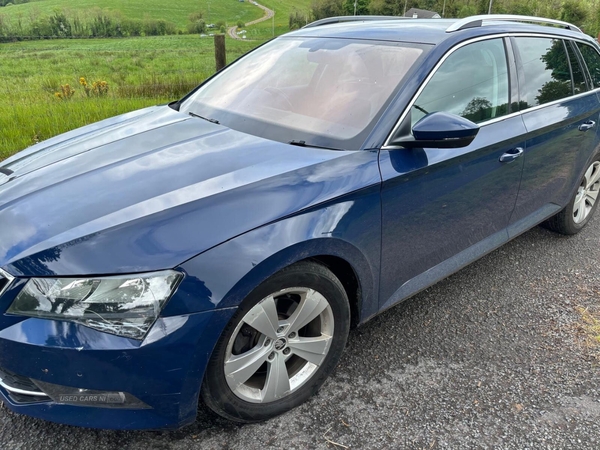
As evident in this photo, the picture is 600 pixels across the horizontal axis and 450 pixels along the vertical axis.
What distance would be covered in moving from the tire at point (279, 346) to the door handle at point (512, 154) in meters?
1.32

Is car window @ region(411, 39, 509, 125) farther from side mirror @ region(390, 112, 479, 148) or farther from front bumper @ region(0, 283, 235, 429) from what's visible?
front bumper @ region(0, 283, 235, 429)

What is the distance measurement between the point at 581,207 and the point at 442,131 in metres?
2.48

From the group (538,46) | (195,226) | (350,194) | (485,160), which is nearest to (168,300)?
(195,226)

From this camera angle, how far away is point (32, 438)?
1910 mm

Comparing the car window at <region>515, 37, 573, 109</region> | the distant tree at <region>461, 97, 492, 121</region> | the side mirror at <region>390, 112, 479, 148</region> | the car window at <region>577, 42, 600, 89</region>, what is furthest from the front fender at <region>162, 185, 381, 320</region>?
the car window at <region>577, 42, 600, 89</region>

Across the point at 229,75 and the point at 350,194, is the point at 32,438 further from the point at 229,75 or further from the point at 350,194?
the point at 229,75

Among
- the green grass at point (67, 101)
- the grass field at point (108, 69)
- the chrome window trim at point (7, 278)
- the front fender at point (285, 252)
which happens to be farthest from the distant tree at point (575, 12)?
the chrome window trim at point (7, 278)

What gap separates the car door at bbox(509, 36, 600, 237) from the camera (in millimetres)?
2934

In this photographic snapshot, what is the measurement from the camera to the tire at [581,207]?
3711 millimetres

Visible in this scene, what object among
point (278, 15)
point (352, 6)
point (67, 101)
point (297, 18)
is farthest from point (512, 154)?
point (278, 15)

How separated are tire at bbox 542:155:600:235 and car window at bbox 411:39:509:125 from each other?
1.40 meters

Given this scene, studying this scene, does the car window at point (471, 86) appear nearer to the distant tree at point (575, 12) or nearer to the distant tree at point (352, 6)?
the distant tree at point (352, 6)

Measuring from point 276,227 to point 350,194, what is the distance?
0.40m

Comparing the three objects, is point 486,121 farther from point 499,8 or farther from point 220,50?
point 499,8
